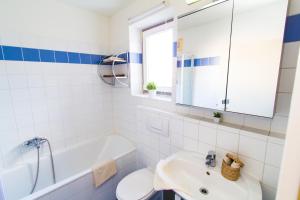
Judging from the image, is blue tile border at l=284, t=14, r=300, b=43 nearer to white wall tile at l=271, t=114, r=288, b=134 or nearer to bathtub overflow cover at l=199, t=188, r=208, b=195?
white wall tile at l=271, t=114, r=288, b=134

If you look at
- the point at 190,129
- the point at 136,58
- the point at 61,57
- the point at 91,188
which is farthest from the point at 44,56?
the point at 190,129

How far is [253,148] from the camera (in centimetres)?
94

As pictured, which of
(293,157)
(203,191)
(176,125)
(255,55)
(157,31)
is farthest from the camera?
(157,31)

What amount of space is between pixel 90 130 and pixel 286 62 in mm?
2174

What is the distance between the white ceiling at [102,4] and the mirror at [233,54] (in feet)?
2.90

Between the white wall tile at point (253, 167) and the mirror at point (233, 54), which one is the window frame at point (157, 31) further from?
the white wall tile at point (253, 167)

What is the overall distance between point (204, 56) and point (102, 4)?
1.39 metres

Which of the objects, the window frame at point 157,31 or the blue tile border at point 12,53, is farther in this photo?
the window frame at point 157,31

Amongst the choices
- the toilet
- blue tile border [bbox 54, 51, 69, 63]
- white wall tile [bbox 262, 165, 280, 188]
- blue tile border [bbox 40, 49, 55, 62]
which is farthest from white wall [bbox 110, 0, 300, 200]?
blue tile border [bbox 40, 49, 55, 62]

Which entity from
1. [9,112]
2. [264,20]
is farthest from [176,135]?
[9,112]

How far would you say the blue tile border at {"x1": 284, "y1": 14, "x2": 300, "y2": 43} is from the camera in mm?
A: 781

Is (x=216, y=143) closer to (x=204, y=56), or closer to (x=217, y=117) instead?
(x=217, y=117)

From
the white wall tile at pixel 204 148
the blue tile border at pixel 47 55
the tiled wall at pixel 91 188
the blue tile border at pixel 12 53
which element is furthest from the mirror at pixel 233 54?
the blue tile border at pixel 12 53

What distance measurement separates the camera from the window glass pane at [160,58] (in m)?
1.80
